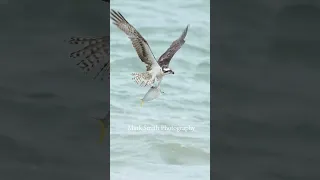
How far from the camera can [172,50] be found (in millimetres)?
2818

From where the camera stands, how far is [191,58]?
282cm

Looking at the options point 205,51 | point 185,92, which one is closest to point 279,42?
point 205,51

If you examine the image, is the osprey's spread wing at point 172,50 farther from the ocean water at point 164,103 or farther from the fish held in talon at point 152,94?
the fish held in talon at point 152,94

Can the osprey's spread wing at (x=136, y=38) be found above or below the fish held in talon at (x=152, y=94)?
above

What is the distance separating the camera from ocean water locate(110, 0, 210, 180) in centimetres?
279

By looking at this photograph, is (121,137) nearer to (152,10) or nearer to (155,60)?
(155,60)

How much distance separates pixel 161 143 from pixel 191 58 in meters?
0.54

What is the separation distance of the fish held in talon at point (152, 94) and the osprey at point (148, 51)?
0.04m
